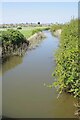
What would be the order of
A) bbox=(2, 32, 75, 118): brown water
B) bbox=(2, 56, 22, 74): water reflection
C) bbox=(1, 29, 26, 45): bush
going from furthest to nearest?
bbox=(1, 29, 26, 45): bush, bbox=(2, 56, 22, 74): water reflection, bbox=(2, 32, 75, 118): brown water

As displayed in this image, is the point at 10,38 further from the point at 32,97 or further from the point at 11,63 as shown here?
the point at 32,97

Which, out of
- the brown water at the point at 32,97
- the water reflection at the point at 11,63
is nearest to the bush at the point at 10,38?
the water reflection at the point at 11,63

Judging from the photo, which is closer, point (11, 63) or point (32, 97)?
point (32, 97)

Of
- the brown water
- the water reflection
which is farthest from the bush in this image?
the brown water

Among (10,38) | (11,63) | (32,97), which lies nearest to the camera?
(32,97)

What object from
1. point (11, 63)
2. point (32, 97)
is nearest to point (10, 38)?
point (11, 63)

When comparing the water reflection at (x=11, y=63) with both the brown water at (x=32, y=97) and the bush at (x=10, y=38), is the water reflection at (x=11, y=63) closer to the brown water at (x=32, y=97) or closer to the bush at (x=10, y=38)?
the brown water at (x=32, y=97)

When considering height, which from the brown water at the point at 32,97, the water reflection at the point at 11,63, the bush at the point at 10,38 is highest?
the bush at the point at 10,38

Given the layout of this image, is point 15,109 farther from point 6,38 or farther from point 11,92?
point 6,38

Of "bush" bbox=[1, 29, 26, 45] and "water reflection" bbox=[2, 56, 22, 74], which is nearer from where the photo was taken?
"water reflection" bbox=[2, 56, 22, 74]

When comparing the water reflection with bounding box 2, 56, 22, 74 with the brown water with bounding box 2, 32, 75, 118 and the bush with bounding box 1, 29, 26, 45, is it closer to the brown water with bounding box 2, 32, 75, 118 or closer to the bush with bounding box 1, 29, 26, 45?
the brown water with bounding box 2, 32, 75, 118

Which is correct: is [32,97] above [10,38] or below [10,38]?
below

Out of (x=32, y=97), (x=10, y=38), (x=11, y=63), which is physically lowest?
(x=32, y=97)

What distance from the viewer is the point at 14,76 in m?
16.7
